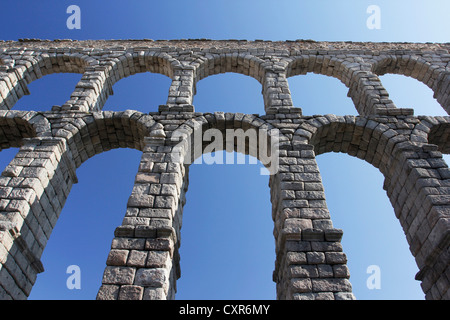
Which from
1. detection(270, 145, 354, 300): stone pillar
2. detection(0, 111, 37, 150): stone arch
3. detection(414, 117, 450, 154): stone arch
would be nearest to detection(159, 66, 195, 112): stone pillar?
detection(270, 145, 354, 300): stone pillar

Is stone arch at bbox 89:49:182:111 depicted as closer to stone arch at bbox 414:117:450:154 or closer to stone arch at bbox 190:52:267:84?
stone arch at bbox 190:52:267:84

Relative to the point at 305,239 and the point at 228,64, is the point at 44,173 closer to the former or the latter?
the point at 305,239

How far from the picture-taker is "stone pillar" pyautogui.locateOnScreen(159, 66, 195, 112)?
10.1 metres

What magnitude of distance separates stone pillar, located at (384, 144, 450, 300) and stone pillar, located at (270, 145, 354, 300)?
79.3 inches

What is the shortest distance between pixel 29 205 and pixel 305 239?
5540 mm

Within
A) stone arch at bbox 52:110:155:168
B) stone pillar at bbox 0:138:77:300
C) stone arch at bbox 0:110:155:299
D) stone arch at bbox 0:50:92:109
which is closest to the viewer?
stone pillar at bbox 0:138:77:300

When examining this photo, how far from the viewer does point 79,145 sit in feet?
31.6

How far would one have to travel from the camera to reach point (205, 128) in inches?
382

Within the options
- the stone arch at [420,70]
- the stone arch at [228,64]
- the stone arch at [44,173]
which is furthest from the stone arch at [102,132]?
the stone arch at [420,70]

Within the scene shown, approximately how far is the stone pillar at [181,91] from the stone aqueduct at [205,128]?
0.03 m

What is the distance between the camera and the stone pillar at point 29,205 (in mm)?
6730

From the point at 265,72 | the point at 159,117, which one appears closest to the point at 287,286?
the point at 159,117

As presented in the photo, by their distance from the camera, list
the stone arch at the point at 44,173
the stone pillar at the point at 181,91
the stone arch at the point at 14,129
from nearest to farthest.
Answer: the stone arch at the point at 44,173, the stone arch at the point at 14,129, the stone pillar at the point at 181,91

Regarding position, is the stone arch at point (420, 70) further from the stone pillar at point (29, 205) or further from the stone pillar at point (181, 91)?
the stone pillar at point (29, 205)
